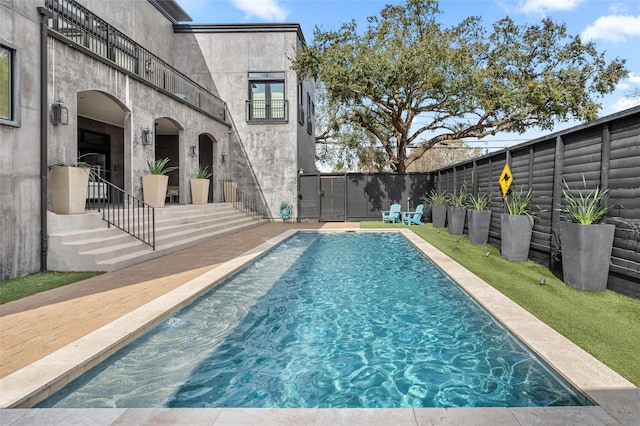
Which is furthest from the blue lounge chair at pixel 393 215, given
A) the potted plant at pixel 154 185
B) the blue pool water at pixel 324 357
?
the blue pool water at pixel 324 357

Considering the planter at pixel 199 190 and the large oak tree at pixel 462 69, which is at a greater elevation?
the large oak tree at pixel 462 69

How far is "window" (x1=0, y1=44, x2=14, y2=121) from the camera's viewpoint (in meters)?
5.70

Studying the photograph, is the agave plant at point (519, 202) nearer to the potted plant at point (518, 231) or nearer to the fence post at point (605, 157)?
the potted plant at point (518, 231)

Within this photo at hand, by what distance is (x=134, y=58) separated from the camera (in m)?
12.2

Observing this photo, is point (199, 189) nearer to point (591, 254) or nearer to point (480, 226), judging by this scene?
point (480, 226)

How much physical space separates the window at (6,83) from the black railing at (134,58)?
3370 mm

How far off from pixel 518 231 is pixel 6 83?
31.1 ft

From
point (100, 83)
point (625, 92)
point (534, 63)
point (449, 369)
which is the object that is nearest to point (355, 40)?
point (534, 63)

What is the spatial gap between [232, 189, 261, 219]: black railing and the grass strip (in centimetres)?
1048

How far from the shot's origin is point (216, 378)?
2990 mm

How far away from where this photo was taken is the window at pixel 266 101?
57.7ft

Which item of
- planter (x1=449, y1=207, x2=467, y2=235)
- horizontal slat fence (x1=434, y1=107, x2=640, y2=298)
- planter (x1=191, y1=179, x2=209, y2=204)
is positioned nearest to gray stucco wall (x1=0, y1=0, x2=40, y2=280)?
planter (x1=191, y1=179, x2=209, y2=204)

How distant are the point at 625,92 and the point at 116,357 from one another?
29.3 m

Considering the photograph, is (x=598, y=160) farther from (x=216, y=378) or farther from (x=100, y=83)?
(x=100, y=83)
